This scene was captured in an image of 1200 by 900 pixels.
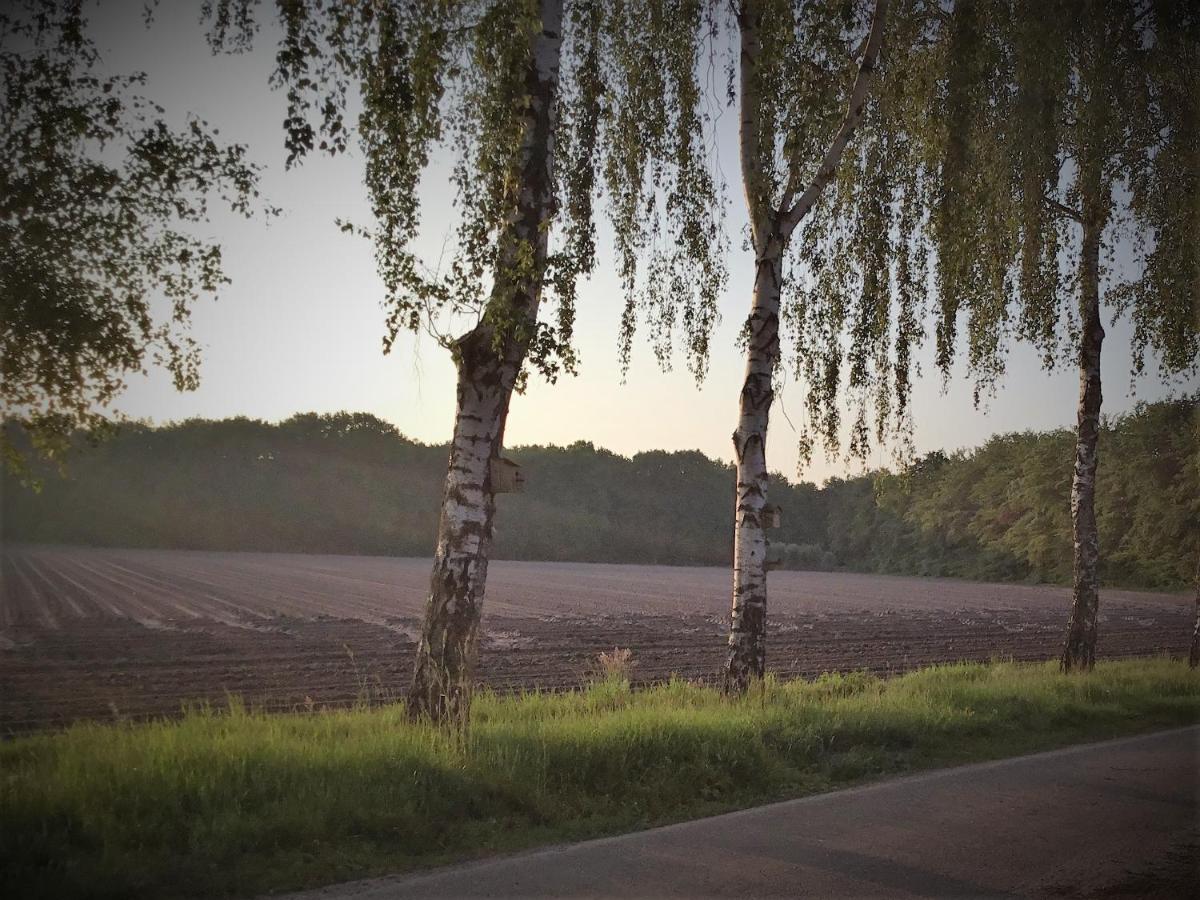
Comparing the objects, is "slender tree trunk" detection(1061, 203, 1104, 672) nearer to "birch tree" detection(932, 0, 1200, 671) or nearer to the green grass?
"birch tree" detection(932, 0, 1200, 671)

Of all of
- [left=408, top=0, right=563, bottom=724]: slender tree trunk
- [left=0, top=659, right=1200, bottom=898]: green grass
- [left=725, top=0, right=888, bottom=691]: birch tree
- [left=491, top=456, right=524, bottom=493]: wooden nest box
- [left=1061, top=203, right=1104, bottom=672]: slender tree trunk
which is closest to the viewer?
[left=0, top=659, right=1200, bottom=898]: green grass

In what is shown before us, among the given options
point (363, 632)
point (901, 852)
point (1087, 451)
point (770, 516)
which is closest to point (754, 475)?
point (770, 516)

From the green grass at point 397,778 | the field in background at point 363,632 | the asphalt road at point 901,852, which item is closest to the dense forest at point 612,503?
the field in background at point 363,632

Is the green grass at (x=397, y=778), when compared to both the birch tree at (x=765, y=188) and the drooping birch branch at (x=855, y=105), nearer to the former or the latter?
the birch tree at (x=765, y=188)

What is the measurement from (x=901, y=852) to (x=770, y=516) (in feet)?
17.2

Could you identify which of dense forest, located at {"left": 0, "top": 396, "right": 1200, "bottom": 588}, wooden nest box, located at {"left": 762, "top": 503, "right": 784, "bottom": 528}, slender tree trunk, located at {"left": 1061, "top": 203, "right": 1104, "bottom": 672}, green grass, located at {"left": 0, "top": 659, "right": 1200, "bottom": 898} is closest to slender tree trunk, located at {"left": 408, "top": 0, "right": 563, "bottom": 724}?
green grass, located at {"left": 0, "top": 659, "right": 1200, "bottom": 898}

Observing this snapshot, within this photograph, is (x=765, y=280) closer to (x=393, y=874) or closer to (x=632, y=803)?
(x=632, y=803)

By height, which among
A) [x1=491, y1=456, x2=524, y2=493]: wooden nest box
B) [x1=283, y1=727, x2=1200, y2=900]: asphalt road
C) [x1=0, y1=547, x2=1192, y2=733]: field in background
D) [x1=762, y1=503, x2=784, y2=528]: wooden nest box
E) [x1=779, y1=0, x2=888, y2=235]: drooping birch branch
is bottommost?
[x1=0, y1=547, x2=1192, y2=733]: field in background

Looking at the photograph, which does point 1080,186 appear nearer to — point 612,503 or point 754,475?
point 754,475

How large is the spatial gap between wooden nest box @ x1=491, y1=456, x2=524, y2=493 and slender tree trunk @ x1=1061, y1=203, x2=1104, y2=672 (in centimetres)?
961

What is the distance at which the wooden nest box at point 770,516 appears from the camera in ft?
33.7

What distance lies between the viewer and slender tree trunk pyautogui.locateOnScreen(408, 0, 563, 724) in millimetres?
7641

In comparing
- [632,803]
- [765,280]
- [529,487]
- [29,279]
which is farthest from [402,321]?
[529,487]

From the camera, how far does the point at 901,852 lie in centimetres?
540
